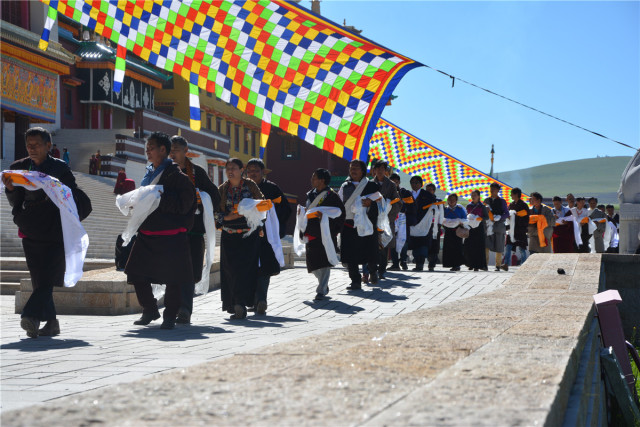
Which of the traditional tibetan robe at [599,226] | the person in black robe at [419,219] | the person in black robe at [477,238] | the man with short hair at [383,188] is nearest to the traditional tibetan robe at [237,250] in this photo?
the man with short hair at [383,188]

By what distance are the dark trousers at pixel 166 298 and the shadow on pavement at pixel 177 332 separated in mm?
154

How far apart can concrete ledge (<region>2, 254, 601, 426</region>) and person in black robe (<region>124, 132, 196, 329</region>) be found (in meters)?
4.32

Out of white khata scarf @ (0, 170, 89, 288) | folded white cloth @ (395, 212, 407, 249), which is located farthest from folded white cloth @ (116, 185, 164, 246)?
folded white cloth @ (395, 212, 407, 249)

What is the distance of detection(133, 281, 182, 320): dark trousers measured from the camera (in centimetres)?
859

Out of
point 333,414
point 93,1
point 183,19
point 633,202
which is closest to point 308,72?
point 183,19

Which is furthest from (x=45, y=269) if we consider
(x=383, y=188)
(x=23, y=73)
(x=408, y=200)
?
(x=23, y=73)

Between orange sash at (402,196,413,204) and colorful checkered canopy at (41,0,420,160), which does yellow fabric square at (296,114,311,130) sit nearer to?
colorful checkered canopy at (41,0,420,160)

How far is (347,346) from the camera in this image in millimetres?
3613

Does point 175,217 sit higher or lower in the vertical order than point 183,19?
lower

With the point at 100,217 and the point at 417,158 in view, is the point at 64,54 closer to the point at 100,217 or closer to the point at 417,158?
the point at 100,217

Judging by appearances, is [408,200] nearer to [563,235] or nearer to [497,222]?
[497,222]

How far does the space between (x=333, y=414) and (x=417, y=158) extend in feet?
76.8

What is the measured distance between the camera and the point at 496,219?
18797 millimetres

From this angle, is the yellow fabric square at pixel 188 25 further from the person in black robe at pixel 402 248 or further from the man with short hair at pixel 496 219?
the man with short hair at pixel 496 219
